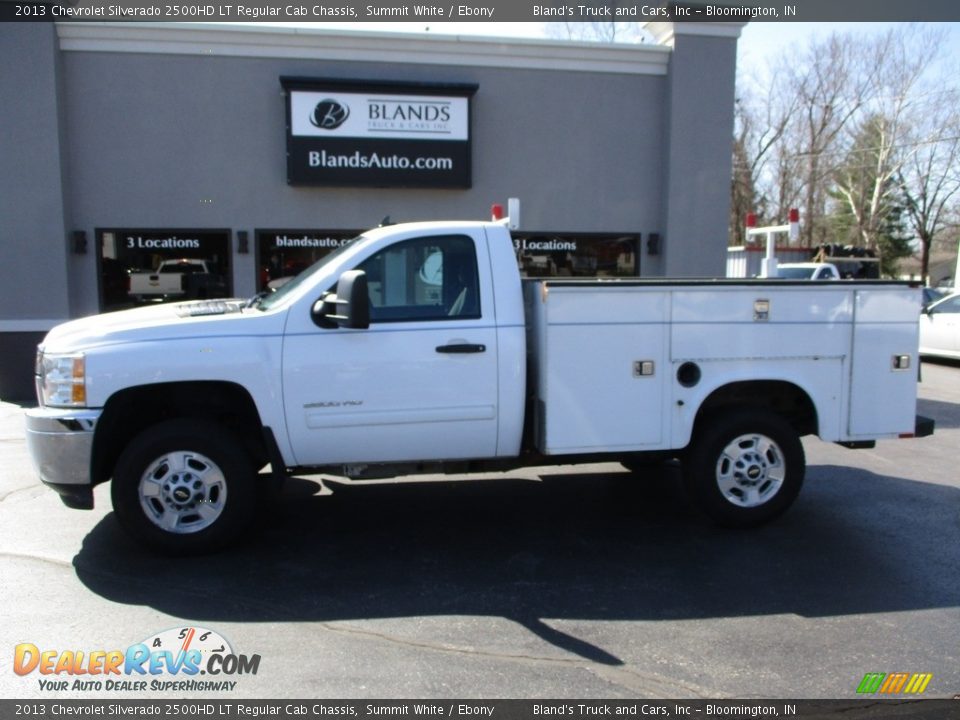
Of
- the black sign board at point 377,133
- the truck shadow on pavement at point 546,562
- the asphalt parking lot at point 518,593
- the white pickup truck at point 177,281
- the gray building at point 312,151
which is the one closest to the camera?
the asphalt parking lot at point 518,593

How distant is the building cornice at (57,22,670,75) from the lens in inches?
463

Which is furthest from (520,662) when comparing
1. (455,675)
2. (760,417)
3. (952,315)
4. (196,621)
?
(952,315)

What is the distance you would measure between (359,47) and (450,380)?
8684 mm

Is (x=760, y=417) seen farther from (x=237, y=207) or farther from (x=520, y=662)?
(x=237, y=207)

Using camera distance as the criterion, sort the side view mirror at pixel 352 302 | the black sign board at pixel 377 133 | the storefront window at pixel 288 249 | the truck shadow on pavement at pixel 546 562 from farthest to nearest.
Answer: the storefront window at pixel 288 249, the black sign board at pixel 377 133, the side view mirror at pixel 352 302, the truck shadow on pavement at pixel 546 562

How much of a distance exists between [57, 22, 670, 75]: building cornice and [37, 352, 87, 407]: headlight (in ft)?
27.5

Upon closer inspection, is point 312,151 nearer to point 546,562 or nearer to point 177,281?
point 177,281

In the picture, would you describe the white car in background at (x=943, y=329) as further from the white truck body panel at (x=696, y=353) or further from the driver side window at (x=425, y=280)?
the driver side window at (x=425, y=280)

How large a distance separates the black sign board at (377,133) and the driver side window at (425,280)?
7317 millimetres

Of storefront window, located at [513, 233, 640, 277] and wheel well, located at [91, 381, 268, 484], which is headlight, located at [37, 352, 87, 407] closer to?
wheel well, located at [91, 381, 268, 484]

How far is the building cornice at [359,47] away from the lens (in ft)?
38.5

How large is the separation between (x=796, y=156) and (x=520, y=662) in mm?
42978

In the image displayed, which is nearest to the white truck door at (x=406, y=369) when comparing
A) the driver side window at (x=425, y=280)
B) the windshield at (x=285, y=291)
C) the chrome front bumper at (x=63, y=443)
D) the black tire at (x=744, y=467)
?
the driver side window at (x=425, y=280)

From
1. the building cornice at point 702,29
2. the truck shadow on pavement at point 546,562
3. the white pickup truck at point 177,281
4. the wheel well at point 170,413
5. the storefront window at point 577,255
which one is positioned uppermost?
the building cornice at point 702,29
